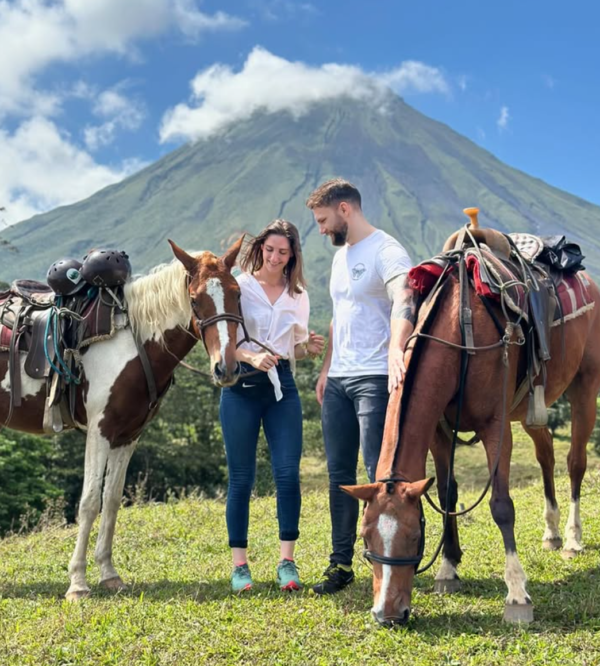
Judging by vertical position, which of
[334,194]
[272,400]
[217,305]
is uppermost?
[334,194]

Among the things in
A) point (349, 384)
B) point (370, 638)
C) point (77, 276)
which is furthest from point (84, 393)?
point (370, 638)

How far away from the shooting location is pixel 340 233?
470cm

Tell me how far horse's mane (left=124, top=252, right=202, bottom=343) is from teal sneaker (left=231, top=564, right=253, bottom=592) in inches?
74.5

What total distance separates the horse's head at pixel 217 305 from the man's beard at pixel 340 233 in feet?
2.43

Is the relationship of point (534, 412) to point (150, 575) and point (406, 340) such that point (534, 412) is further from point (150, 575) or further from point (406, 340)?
point (150, 575)

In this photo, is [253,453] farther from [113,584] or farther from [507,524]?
[507,524]

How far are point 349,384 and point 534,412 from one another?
133 cm

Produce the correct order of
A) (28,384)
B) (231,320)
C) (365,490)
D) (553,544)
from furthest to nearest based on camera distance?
(553,544), (28,384), (231,320), (365,490)

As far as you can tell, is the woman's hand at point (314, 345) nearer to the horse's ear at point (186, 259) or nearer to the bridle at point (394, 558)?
the horse's ear at point (186, 259)

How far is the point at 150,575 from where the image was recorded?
557cm

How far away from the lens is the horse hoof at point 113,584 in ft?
16.7

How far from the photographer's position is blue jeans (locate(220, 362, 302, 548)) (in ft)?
15.7

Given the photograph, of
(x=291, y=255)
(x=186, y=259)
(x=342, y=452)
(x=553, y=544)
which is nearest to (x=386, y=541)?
(x=342, y=452)

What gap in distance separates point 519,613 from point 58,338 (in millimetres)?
3954
